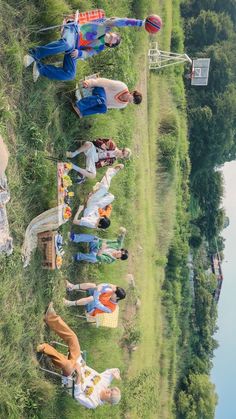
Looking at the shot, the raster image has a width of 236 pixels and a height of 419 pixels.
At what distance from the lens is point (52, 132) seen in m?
6.94

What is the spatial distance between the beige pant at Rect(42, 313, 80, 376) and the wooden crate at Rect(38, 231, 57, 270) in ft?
2.53

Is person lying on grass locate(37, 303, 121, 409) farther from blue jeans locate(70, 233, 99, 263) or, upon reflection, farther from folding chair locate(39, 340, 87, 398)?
blue jeans locate(70, 233, 99, 263)

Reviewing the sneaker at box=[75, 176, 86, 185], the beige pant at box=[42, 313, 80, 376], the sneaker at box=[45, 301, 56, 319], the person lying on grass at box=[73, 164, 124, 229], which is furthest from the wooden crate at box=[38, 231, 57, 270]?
the sneaker at box=[75, 176, 86, 185]

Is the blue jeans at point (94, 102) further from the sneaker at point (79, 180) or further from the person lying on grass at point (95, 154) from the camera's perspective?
the sneaker at point (79, 180)

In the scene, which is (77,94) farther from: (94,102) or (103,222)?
(103,222)

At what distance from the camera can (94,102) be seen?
7.20 m

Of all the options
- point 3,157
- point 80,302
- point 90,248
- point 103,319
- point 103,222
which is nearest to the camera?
point 3,157

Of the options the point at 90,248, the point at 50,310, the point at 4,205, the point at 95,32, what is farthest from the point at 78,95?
the point at 50,310

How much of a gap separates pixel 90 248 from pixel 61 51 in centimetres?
335

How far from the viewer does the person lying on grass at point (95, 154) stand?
7.66 metres

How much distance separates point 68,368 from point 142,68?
24.2 ft

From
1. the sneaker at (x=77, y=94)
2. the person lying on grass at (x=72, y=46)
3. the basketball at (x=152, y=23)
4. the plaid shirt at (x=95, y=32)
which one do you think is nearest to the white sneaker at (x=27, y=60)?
the person lying on grass at (x=72, y=46)

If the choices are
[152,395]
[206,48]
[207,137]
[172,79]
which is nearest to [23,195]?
[152,395]

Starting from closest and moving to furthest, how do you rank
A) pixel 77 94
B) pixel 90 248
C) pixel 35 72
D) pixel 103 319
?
pixel 35 72
pixel 77 94
pixel 90 248
pixel 103 319
